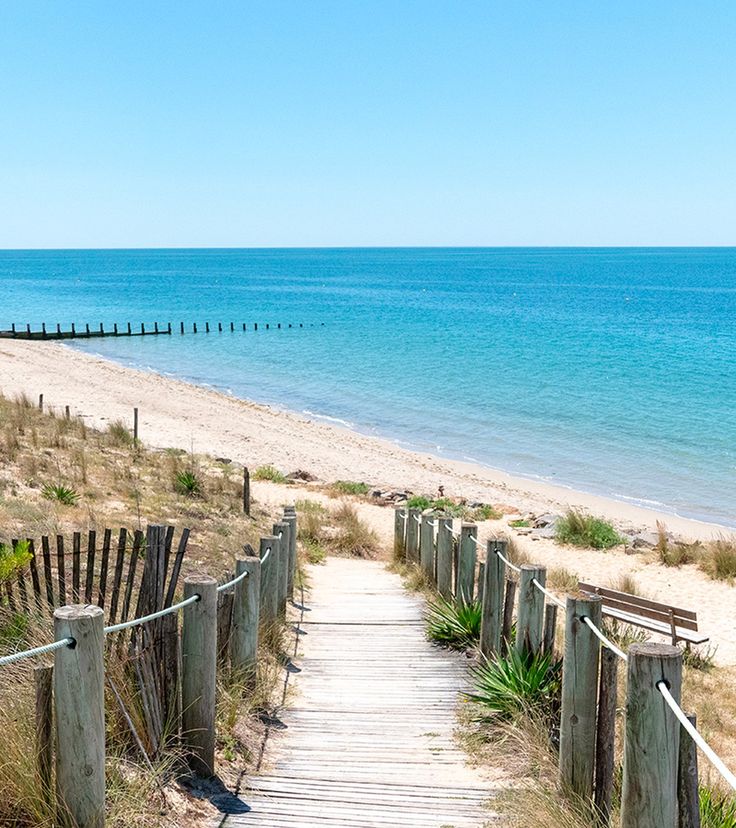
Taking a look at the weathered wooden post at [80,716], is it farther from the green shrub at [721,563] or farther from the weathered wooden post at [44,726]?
the green shrub at [721,563]

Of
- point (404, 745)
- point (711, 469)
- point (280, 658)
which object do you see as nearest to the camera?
point (404, 745)

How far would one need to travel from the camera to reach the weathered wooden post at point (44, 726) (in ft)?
13.3

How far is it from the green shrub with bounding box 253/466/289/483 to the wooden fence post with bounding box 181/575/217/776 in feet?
61.5

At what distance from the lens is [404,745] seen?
6.10 meters

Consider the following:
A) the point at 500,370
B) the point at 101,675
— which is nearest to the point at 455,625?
the point at 101,675

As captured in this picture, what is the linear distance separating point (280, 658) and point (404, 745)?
1.97m

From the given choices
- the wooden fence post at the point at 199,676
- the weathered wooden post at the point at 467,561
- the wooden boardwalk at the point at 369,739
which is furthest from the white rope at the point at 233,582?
the weathered wooden post at the point at 467,561

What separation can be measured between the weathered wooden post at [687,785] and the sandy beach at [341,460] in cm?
900

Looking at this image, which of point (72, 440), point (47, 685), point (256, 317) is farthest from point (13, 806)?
point (256, 317)

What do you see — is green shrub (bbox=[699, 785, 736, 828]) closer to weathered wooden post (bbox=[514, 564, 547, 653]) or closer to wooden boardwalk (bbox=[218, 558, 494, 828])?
wooden boardwalk (bbox=[218, 558, 494, 828])

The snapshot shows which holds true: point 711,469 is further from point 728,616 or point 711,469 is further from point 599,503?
point 728,616

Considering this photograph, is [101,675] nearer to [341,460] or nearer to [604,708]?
[604,708]

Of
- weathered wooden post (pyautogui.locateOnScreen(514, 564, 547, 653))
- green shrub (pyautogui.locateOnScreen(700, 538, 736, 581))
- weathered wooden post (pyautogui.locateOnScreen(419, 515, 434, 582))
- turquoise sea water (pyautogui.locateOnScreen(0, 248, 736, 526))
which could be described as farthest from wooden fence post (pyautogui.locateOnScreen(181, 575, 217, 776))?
turquoise sea water (pyautogui.locateOnScreen(0, 248, 736, 526))

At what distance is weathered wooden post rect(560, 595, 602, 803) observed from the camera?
4.93 meters
